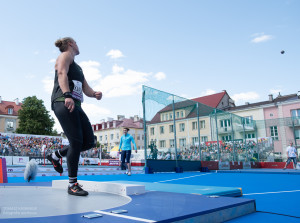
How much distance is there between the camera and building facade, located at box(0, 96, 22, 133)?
43969 mm

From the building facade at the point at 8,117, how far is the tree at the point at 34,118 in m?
11.8

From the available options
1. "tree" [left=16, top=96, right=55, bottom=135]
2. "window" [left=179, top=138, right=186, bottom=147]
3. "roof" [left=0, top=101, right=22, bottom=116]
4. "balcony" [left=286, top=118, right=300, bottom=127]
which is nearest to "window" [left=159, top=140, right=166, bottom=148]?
"window" [left=179, top=138, right=186, bottom=147]

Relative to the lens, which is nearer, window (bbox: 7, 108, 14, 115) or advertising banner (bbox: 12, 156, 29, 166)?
advertising banner (bbox: 12, 156, 29, 166)

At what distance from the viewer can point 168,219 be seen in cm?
130

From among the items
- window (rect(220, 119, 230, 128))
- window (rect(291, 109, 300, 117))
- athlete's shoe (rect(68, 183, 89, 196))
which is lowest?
athlete's shoe (rect(68, 183, 89, 196))

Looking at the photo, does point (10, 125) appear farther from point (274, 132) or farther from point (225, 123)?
point (274, 132)

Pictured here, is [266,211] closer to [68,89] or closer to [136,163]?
[68,89]

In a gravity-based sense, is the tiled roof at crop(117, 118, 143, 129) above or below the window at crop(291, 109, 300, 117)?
above

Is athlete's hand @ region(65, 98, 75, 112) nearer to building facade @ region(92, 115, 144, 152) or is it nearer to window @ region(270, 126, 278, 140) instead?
window @ region(270, 126, 278, 140)

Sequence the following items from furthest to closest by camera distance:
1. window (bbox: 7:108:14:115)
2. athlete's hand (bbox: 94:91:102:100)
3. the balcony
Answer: window (bbox: 7:108:14:115), the balcony, athlete's hand (bbox: 94:91:102:100)

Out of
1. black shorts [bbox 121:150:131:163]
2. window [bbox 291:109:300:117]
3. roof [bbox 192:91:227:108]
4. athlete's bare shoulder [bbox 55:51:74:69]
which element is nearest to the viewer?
athlete's bare shoulder [bbox 55:51:74:69]

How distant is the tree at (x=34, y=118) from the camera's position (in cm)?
3397

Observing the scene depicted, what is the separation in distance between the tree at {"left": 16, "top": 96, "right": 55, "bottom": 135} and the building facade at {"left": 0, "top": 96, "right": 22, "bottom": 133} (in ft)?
38.7

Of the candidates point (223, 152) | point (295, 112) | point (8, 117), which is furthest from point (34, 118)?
point (295, 112)
